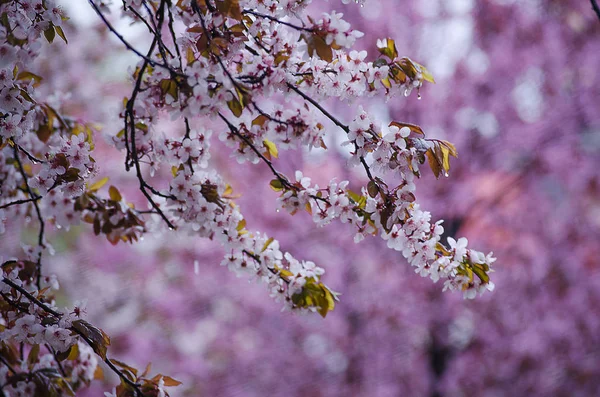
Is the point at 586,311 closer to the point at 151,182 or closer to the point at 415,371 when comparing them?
the point at 415,371

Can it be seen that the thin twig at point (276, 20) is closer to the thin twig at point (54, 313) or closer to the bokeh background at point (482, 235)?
the thin twig at point (54, 313)

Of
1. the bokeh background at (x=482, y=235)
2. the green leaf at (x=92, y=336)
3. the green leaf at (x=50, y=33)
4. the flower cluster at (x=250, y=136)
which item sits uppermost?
the bokeh background at (x=482, y=235)

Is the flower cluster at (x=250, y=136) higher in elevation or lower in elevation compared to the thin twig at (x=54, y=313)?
higher

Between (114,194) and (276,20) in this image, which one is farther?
(114,194)

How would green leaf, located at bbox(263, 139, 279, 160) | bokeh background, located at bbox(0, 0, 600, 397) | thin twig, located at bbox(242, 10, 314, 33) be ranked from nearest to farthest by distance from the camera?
thin twig, located at bbox(242, 10, 314, 33), green leaf, located at bbox(263, 139, 279, 160), bokeh background, located at bbox(0, 0, 600, 397)

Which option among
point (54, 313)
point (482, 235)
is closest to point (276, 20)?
point (54, 313)

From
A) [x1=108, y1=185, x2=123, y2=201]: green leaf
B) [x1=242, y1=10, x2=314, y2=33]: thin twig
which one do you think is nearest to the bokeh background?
[x1=108, y1=185, x2=123, y2=201]: green leaf

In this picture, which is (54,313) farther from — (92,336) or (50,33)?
(50,33)

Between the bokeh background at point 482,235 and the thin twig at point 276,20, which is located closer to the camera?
the thin twig at point 276,20

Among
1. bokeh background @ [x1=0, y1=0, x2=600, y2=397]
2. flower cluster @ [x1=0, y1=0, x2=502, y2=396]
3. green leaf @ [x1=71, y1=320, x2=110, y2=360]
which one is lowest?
green leaf @ [x1=71, y1=320, x2=110, y2=360]

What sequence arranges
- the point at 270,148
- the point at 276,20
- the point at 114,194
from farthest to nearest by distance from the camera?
the point at 114,194
the point at 270,148
the point at 276,20

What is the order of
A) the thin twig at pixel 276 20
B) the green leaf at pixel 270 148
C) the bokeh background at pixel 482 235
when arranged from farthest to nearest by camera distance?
1. the bokeh background at pixel 482 235
2. the green leaf at pixel 270 148
3. the thin twig at pixel 276 20

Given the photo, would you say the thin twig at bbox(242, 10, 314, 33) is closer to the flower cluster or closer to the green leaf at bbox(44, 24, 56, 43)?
the flower cluster

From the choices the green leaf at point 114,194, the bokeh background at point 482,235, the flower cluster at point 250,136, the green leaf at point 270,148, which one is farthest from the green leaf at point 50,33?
the bokeh background at point 482,235
